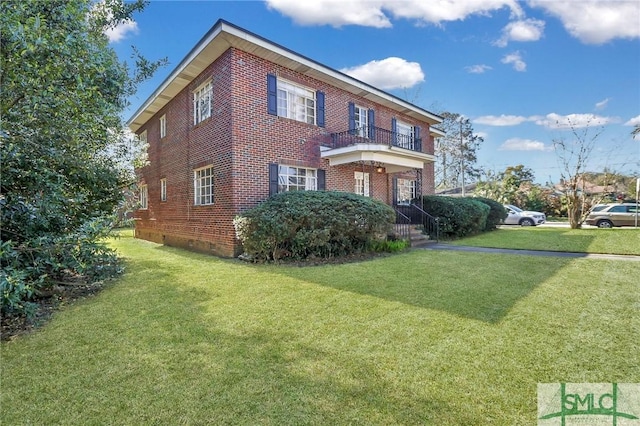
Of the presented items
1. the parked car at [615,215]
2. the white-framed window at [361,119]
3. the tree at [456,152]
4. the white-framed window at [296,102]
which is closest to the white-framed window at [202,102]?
the white-framed window at [296,102]

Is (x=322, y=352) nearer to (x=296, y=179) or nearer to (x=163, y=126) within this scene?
(x=296, y=179)

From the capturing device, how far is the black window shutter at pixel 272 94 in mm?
9828

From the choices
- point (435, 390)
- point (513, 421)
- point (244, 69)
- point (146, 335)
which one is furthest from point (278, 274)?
point (244, 69)

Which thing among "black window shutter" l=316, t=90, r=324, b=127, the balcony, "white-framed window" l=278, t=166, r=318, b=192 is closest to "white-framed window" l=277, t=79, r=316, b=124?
"black window shutter" l=316, t=90, r=324, b=127

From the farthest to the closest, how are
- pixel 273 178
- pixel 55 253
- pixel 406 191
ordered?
pixel 406 191
pixel 273 178
pixel 55 253

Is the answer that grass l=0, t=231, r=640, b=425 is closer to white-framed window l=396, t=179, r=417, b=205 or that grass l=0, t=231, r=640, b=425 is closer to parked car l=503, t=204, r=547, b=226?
white-framed window l=396, t=179, r=417, b=205

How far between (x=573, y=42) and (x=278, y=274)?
13271 mm

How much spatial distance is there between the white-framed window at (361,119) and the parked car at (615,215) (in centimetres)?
1484

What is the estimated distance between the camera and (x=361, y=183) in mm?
13062

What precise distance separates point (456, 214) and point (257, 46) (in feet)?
32.2

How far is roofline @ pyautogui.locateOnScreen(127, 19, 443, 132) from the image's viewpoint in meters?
8.45

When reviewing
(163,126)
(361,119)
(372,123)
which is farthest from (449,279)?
(163,126)

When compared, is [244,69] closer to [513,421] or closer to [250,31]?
[250,31]

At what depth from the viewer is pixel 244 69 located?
30.3ft
